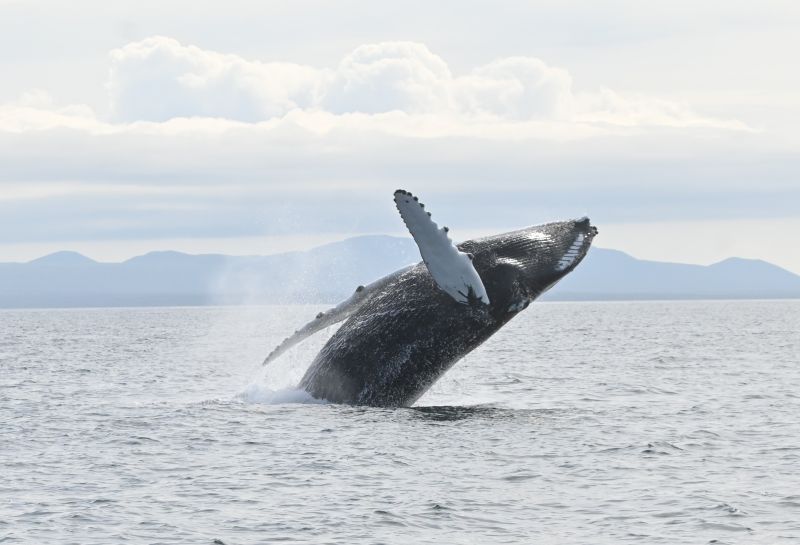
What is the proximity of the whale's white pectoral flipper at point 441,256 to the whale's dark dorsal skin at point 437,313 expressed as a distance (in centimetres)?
38

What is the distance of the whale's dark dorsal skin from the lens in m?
15.3

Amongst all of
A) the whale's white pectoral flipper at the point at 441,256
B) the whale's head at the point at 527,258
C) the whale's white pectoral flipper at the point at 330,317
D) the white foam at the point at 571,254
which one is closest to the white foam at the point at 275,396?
the whale's white pectoral flipper at the point at 330,317

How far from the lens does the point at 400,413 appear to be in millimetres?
16500

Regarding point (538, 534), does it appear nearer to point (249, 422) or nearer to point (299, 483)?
point (299, 483)

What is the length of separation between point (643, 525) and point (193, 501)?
4570 mm

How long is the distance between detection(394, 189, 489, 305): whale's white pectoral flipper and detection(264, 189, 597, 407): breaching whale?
0.04 meters

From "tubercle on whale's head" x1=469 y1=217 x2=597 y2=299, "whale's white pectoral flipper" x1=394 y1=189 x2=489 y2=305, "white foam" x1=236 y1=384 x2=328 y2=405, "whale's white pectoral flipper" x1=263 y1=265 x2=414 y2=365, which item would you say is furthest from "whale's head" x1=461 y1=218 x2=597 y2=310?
"white foam" x1=236 y1=384 x2=328 y2=405

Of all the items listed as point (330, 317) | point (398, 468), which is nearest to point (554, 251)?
point (330, 317)

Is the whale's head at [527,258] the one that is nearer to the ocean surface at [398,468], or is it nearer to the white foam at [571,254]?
the white foam at [571,254]

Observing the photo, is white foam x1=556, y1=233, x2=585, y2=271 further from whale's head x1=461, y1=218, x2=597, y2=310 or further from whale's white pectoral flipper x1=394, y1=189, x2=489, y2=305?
whale's white pectoral flipper x1=394, y1=189, x2=489, y2=305

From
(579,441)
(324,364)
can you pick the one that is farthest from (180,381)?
(579,441)

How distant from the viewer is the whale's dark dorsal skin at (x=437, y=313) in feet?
50.2

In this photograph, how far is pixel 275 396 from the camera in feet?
62.4

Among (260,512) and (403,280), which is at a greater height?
(403,280)
